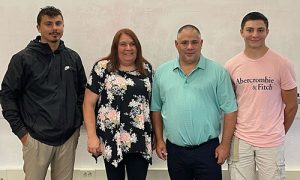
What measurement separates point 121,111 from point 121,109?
0.01 meters

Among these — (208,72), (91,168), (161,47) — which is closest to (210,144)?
(208,72)

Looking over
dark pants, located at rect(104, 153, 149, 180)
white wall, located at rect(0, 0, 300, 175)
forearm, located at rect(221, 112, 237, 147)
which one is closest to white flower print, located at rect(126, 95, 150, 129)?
dark pants, located at rect(104, 153, 149, 180)

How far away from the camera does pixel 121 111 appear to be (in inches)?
88.5

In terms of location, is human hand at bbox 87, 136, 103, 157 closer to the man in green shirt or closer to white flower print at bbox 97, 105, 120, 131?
white flower print at bbox 97, 105, 120, 131

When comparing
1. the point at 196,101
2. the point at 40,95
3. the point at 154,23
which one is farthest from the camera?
the point at 154,23

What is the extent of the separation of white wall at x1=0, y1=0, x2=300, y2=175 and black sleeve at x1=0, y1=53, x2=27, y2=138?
0.67m

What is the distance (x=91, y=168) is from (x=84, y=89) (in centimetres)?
86

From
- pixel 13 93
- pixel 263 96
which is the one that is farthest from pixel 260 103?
pixel 13 93

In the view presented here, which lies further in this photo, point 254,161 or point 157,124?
point 157,124

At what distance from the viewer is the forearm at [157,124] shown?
7.77 ft

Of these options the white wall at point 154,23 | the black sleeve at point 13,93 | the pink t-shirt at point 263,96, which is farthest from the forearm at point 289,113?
the black sleeve at point 13,93

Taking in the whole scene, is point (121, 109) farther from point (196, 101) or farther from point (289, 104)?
point (289, 104)

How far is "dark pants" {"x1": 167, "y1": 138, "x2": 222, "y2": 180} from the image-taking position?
7.25ft

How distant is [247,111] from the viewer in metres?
2.24
